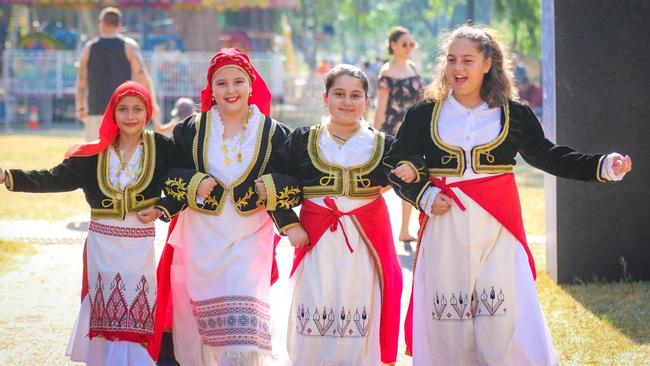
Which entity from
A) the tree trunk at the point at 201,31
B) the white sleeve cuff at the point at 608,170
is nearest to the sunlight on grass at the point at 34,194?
the white sleeve cuff at the point at 608,170

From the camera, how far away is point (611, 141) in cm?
747

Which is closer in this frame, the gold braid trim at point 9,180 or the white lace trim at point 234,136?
the gold braid trim at point 9,180

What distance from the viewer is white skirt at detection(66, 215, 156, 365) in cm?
522

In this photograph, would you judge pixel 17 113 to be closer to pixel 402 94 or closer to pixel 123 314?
pixel 402 94

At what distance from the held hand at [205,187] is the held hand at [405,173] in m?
0.91

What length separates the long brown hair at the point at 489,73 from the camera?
16.4 ft

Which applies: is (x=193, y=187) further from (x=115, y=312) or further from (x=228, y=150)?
(x=115, y=312)

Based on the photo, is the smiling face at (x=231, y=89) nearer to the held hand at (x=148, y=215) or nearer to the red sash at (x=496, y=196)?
the held hand at (x=148, y=215)

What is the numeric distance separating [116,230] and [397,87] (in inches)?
182

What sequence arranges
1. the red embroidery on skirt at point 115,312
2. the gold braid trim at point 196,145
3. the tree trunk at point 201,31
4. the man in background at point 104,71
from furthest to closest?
the tree trunk at point 201,31
the man in background at point 104,71
the gold braid trim at point 196,145
the red embroidery on skirt at point 115,312

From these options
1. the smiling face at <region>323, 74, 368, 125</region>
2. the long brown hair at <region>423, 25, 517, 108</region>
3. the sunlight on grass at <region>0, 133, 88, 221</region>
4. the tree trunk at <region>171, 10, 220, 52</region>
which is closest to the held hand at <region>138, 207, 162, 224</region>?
the smiling face at <region>323, 74, 368, 125</region>

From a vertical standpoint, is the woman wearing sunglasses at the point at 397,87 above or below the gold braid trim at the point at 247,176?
above

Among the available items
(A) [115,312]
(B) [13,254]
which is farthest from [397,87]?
(A) [115,312]

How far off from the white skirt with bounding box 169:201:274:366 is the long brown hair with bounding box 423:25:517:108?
1.09m
